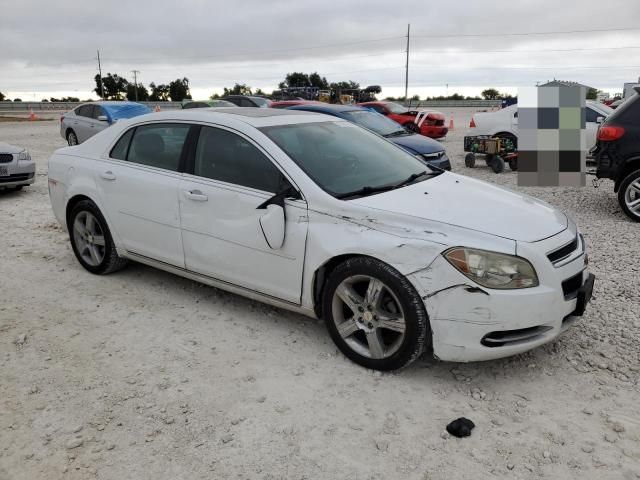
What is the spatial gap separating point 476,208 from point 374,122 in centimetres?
799

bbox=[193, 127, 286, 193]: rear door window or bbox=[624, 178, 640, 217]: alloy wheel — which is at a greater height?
bbox=[193, 127, 286, 193]: rear door window

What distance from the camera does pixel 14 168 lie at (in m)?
9.16

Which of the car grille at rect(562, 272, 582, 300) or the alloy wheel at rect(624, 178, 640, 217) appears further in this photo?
the alloy wheel at rect(624, 178, 640, 217)

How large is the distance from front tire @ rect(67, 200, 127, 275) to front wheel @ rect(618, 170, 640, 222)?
633 cm

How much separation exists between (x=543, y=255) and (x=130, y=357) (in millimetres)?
2726

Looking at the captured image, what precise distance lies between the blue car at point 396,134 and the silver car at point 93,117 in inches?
252

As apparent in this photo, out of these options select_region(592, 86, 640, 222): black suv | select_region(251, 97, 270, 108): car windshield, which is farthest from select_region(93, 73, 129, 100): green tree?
select_region(592, 86, 640, 222): black suv

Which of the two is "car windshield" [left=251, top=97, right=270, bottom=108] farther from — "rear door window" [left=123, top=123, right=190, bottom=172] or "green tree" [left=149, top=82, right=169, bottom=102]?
"green tree" [left=149, top=82, right=169, bottom=102]

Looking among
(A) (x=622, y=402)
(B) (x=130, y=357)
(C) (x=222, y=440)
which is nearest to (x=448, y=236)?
(A) (x=622, y=402)

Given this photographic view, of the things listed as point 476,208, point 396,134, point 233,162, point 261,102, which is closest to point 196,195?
point 233,162

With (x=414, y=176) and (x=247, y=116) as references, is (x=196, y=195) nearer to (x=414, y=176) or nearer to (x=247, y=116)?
(x=247, y=116)

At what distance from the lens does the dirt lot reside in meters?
2.72

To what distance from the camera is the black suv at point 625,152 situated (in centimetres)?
725

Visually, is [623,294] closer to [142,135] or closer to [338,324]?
[338,324]
